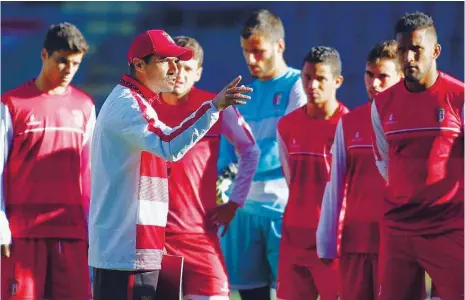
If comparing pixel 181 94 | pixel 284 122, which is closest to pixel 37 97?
pixel 181 94

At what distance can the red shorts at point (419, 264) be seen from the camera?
5.68m

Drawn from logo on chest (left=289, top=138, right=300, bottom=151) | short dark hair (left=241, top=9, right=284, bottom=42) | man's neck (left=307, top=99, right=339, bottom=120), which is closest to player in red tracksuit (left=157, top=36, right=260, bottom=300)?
logo on chest (left=289, top=138, right=300, bottom=151)

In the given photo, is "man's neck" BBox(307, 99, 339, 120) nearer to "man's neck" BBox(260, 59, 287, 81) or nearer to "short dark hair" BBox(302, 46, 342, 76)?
"short dark hair" BBox(302, 46, 342, 76)

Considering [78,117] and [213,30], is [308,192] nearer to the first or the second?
[78,117]

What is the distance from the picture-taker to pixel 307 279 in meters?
6.94

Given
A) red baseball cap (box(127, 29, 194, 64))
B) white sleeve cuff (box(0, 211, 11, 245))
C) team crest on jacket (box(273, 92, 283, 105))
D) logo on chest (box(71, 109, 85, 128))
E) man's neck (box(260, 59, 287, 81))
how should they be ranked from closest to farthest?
red baseball cap (box(127, 29, 194, 64)) < white sleeve cuff (box(0, 211, 11, 245)) < logo on chest (box(71, 109, 85, 128)) < team crest on jacket (box(273, 92, 283, 105)) < man's neck (box(260, 59, 287, 81))

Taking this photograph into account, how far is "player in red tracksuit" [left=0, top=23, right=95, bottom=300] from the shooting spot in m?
6.75

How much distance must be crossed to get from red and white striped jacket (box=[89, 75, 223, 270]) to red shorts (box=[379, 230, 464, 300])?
120 centimetres

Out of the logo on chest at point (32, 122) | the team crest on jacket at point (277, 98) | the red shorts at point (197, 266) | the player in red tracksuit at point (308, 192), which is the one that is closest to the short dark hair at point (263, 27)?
the team crest on jacket at point (277, 98)

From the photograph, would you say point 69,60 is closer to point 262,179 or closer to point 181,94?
point 181,94

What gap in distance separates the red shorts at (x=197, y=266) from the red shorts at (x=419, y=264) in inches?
38.0

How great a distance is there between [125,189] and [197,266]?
4.32 ft

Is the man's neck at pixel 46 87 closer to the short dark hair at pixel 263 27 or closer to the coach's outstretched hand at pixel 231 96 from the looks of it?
the short dark hair at pixel 263 27

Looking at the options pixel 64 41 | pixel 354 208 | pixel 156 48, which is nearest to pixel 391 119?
pixel 354 208
